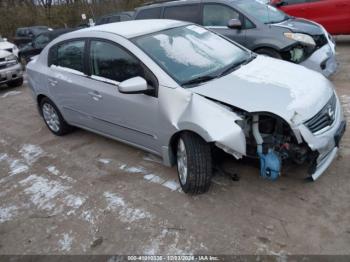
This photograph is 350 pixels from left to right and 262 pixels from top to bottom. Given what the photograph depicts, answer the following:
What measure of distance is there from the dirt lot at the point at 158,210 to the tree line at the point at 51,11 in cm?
2330

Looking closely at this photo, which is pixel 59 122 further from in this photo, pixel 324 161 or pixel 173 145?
pixel 324 161

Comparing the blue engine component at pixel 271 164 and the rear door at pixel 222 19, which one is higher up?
the rear door at pixel 222 19

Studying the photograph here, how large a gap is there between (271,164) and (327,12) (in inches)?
310

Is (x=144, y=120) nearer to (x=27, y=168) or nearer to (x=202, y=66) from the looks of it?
(x=202, y=66)

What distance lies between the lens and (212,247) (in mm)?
2797

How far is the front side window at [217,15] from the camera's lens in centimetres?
659

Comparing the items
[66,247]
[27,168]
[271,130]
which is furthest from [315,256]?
[27,168]

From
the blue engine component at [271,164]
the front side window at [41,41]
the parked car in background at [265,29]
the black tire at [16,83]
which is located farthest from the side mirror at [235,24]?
the front side window at [41,41]

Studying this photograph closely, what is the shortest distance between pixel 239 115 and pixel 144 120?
108 centimetres

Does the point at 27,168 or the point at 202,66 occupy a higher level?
the point at 202,66

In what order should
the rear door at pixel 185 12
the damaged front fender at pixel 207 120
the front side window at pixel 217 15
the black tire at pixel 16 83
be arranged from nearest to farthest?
the damaged front fender at pixel 207 120, the front side window at pixel 217 15, the rear door at pixel 185 12, the black tire at pixel 16 83

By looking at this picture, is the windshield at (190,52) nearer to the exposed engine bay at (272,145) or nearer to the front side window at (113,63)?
the front side window at (113,63)

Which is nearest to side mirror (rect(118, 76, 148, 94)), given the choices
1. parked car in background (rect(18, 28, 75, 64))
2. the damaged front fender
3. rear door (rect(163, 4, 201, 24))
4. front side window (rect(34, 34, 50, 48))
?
the damaged front fender

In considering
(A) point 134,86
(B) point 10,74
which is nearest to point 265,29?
(A) point 134,86
